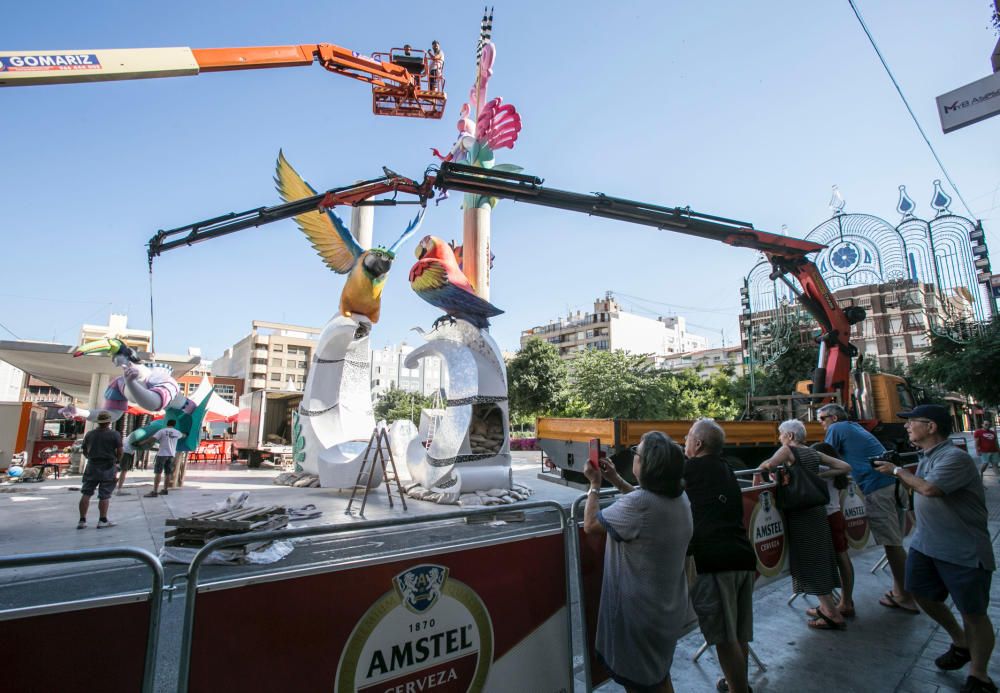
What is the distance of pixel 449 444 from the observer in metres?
9.73

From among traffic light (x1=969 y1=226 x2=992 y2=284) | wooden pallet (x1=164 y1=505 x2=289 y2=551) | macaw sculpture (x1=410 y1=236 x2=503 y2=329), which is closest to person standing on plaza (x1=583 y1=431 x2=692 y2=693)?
wooden pallet (x1=164 y1=505 x2=289 y2=551)

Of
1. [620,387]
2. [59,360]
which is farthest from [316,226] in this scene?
[620,387]

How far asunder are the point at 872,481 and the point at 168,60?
12.3 meters

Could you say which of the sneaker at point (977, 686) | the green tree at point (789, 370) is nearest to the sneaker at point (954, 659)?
the sneaker at point (977, 686)

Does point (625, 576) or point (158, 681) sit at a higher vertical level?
point (625, 576)

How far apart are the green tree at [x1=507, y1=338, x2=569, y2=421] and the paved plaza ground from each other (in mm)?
20157

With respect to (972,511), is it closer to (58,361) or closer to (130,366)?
(130,366)

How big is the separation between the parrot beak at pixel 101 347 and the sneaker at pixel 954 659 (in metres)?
13.4

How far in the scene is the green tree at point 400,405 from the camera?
40812 mm

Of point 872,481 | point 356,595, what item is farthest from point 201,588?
point 872,481

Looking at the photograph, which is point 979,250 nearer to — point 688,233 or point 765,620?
point 688,233

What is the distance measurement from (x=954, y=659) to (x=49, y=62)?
11.9 m

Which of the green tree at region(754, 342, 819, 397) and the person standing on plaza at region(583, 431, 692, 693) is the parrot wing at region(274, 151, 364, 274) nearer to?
the person standing on plaza at region(583, 431, 692, 693)

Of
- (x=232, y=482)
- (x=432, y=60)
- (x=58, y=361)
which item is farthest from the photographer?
(x=432, y=60)
